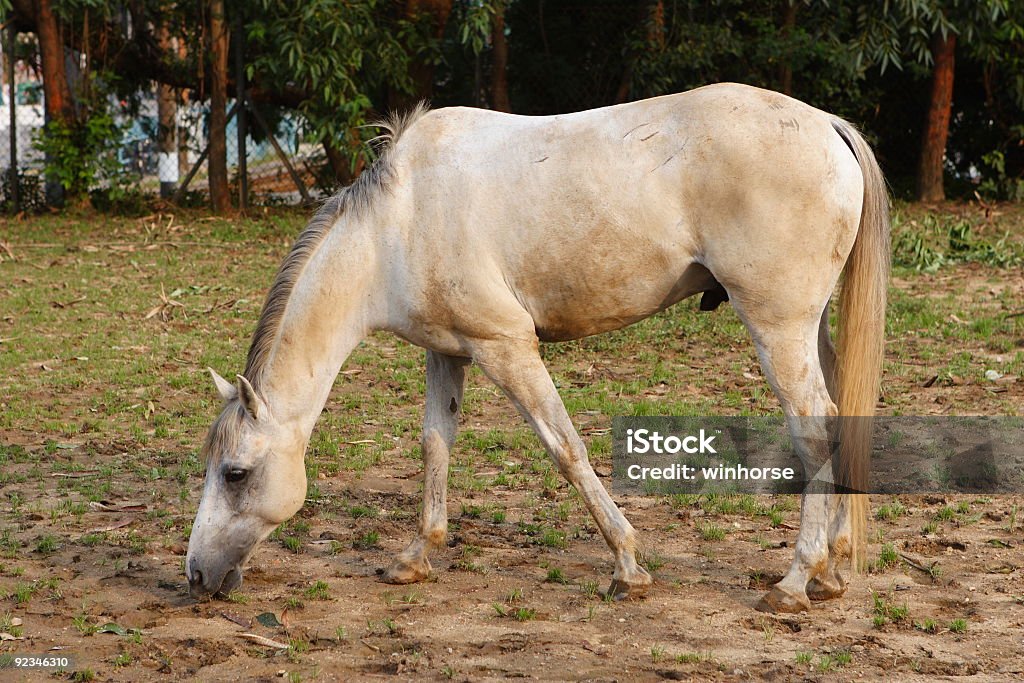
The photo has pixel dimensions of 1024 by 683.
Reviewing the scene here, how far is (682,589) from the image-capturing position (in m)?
4.43

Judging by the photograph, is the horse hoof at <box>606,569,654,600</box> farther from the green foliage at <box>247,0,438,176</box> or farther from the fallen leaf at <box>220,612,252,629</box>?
the green foliage at <box>247,0,438,176</box>

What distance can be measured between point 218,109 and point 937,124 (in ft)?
29.2

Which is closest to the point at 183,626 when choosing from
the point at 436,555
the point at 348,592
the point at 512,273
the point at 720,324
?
the point at 348,592

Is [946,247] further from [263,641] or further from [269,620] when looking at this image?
[263,641]

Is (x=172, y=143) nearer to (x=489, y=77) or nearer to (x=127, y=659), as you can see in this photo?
(x=489, y=77)

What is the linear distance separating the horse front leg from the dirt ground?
0.12m

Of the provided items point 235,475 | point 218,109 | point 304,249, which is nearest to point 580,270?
point 304,249

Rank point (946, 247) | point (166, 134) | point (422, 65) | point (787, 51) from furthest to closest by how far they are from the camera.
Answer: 1. point (166, 134)
2. point (422, 65)
3. point (787, 51)
4. point (946, 247)

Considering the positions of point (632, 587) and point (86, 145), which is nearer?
point (632, 587)

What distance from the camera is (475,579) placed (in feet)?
15.0

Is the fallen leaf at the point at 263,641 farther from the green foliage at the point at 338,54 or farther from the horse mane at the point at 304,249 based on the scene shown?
the green foliage at the point at 338,54

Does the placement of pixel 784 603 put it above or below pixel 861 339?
below

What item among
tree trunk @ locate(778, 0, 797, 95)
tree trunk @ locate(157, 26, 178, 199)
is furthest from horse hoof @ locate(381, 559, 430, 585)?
tree trunk @ locate(157, 26, 178, 199)

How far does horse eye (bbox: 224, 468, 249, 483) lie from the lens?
13.8 feet
